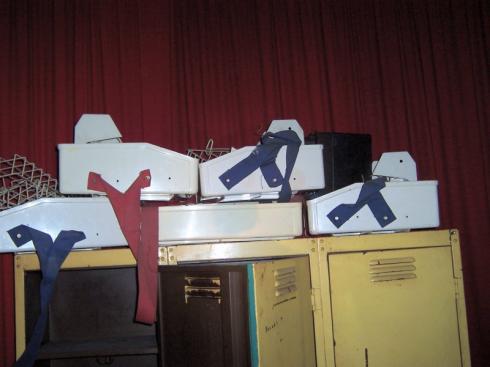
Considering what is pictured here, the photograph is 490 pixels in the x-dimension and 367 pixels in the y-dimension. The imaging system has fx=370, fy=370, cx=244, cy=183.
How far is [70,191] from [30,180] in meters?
0.27

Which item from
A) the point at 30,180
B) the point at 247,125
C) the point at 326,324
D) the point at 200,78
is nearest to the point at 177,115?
the point at 200,78

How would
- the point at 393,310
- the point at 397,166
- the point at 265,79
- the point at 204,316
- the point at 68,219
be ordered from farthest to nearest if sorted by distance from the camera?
the point at 265,79, the point at 397,166, the point at 393,310, the point at 68,219, the point at 204,316

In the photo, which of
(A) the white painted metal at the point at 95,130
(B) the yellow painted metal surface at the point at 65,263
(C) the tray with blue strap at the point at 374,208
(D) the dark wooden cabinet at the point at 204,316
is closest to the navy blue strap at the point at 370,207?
(C) the tray with blue strap at the point at 374,208

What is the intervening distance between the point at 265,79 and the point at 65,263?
126cm

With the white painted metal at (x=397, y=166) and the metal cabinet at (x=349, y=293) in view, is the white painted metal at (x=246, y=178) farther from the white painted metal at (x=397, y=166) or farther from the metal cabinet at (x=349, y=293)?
the white painted metal at (x=397, y=166)

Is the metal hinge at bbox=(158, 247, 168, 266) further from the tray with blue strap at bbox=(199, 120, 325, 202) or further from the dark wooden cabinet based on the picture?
the tray with blue strap at bbox=(199, 120, 325, 202)

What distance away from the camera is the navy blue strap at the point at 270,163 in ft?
3.94

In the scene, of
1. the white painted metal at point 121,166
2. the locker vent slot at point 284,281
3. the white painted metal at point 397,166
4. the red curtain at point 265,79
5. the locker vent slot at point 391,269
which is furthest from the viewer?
the red curtain at point 265,79

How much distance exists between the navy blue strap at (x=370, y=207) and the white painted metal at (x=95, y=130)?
809mm

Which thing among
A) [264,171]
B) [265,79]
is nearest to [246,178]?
[264,171]

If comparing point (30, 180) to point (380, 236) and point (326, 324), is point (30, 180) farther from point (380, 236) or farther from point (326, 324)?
point (380, 236)

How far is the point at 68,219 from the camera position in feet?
3.69

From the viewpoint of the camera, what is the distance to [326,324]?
1.20m

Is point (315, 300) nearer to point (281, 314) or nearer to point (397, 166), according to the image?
point (281, 314)
